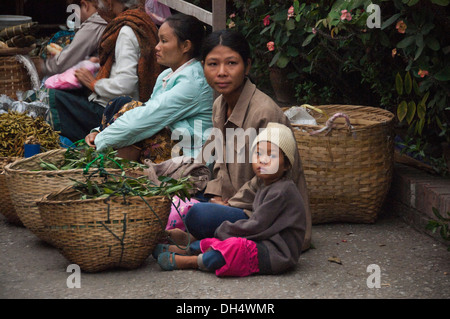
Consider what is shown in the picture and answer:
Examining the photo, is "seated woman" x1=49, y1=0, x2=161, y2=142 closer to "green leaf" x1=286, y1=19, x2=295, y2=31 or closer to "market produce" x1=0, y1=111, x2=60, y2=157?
"market produce" x1=0, y1=111, x2=60, y2=157

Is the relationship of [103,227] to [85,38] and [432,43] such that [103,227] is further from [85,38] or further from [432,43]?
[85,38]

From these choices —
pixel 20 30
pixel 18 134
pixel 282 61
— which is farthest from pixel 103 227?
pixel 20 30

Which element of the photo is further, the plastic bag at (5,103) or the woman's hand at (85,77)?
the plastic bag at (5,103)

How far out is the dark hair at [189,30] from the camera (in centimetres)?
444

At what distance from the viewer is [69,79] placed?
5.59 meters

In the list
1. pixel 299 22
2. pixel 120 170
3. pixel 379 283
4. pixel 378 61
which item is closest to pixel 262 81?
pixel 299 22

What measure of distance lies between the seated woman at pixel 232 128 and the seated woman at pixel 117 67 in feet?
4.56

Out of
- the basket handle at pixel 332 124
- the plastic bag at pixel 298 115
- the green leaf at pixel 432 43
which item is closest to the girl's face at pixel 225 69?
the basket handle at pixel 332 124

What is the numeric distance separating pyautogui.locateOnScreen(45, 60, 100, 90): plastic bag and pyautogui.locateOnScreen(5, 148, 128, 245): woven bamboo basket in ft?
5.98

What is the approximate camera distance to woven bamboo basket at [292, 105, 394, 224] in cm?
407

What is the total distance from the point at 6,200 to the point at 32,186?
54cm

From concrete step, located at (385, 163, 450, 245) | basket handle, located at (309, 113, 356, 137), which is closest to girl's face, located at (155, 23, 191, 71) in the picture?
basket handle, located at (309, 113, 356, 137)

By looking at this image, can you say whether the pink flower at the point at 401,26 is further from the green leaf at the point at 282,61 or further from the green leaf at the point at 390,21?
the green leaf at the point at 282,61
